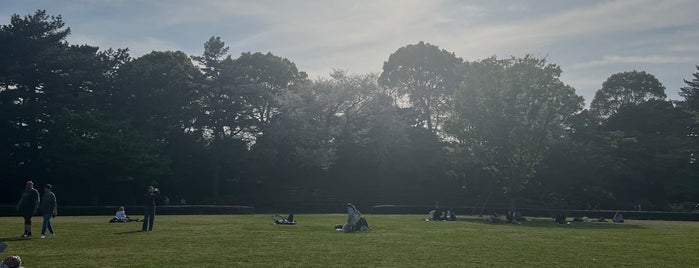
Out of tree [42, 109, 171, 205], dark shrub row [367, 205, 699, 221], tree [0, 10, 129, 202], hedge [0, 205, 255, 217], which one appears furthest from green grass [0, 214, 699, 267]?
tree [0, 10, 129, 202]

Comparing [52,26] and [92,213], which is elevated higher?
[52,26]

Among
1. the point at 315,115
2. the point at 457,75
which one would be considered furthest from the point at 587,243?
the point at 457,75

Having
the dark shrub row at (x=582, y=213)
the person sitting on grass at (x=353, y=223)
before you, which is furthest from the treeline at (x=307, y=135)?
the person sitting on grass at (x=353, y=223)

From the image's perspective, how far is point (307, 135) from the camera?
7112cm

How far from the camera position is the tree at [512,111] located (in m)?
52.7

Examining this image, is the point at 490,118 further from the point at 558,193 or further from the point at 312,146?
the point at 312,146

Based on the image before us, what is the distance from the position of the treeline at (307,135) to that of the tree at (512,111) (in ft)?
0.39

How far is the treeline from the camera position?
55.7m

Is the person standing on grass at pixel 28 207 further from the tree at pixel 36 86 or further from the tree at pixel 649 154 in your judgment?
the tree at pixel 649 154

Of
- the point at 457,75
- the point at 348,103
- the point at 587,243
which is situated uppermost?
the point at 457,75

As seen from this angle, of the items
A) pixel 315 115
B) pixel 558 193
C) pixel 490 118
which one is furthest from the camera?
pixel 315 115

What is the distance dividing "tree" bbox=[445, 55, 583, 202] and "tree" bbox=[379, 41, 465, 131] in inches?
1157

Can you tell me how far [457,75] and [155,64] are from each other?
39693 mm

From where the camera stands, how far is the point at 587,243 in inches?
832
